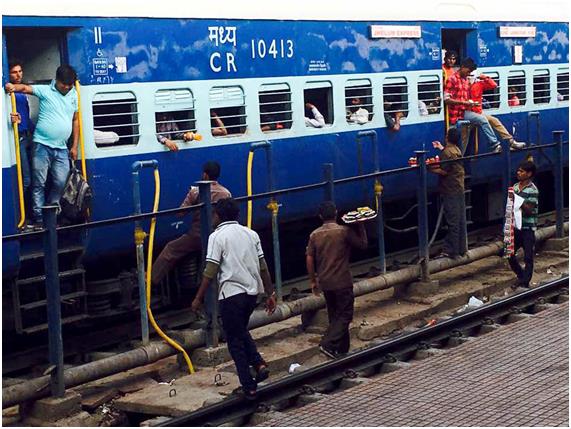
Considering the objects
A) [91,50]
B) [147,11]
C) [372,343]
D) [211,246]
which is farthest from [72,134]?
[372,343]

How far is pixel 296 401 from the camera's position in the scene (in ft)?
35.4

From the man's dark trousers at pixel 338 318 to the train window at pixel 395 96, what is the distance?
5633 mm

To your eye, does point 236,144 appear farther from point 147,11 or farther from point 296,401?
point 296,401

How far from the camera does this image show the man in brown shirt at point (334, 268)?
11.7m

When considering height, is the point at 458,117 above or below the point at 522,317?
above

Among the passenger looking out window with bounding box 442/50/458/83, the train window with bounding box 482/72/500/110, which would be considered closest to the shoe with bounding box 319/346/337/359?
the passenger looking out window with bounding box 442/50/458/83

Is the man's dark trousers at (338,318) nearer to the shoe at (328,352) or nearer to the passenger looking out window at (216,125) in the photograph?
the shoe at (328,352)

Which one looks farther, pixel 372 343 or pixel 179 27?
pixel 179 27

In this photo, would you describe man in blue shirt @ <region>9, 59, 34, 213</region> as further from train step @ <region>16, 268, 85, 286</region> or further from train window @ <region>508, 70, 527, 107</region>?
train window @ <region>508, 70, 527, 107</region>

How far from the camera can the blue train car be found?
1261 centimetres

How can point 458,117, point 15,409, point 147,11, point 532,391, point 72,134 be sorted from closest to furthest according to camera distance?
1. point 532,391
2. point 15,409
3. point 72,134
4. point 147,11
5. point 458,117

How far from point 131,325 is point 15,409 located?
291 centimetres

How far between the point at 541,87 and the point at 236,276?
39.5 ft

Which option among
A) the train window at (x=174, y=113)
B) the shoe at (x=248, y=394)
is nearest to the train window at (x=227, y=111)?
the train window at (x=174, y=113)
